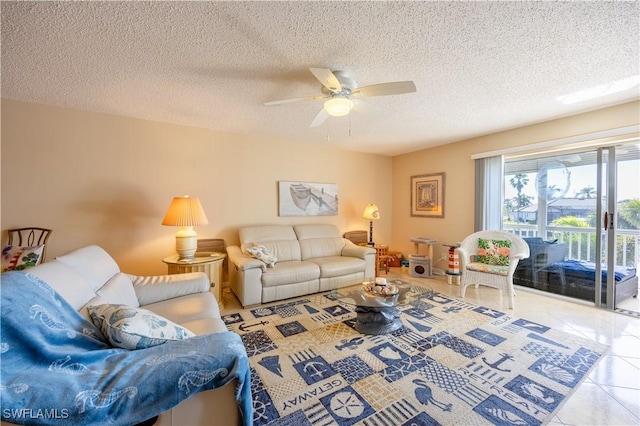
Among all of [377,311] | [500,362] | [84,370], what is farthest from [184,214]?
[500,362]

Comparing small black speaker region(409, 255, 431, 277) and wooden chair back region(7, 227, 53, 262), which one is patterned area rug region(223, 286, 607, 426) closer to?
small black speaker region(409, 255, 431, 277)

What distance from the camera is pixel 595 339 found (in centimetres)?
222

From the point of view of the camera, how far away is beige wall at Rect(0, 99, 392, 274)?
267cm

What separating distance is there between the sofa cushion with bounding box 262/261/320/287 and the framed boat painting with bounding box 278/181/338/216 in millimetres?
1119

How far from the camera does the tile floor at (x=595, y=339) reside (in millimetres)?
1441

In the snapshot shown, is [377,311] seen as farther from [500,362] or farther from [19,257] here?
A: [19,257]

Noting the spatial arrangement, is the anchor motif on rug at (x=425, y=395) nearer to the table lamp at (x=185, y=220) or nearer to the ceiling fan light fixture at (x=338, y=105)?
the ceiling fan light fixture at (x=338, y=105)

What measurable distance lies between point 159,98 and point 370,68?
217 cm

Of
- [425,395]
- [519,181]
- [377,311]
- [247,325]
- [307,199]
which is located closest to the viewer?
[425,395]

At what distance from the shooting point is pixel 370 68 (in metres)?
1.99

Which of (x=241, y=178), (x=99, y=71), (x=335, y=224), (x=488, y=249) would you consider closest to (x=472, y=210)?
(x=488, y=249)

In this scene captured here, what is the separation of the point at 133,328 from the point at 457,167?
4.64m

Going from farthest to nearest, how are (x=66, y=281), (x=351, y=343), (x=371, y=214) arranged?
(x=371, y=214) → (x=351, y=343) → (x=66, y=281)

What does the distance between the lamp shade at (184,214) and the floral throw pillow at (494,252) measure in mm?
3658
